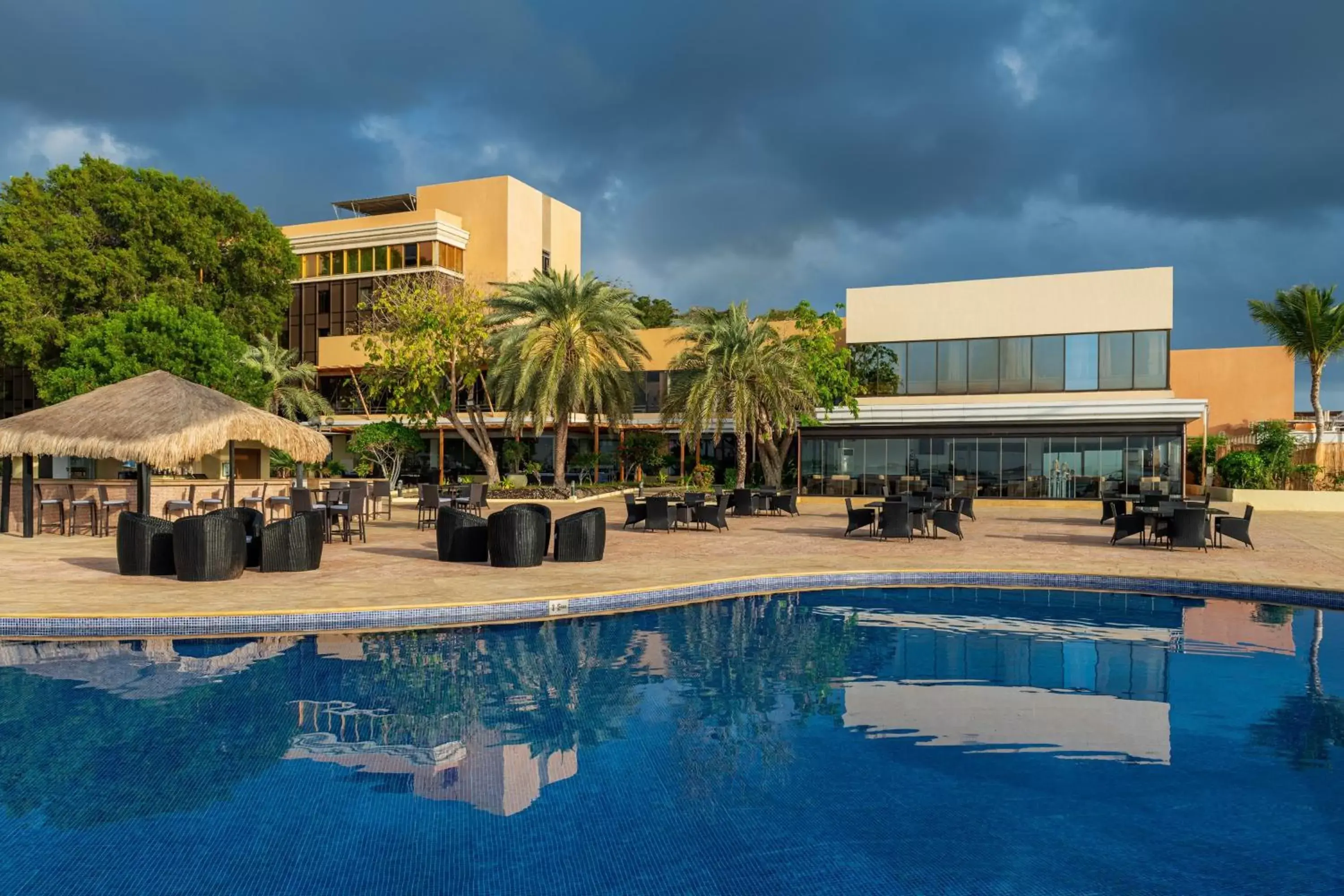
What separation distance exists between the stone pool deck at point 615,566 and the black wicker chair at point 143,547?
36cm

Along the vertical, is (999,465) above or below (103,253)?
below

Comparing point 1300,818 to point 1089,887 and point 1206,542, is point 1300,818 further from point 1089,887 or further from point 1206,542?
point 1206,542

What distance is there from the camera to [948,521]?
1653 centimetres

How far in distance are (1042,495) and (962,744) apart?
2322 cm

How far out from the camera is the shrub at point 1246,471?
26.8 m

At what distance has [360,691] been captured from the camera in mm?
7246

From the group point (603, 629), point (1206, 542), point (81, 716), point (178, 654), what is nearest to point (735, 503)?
point (1206, 542)

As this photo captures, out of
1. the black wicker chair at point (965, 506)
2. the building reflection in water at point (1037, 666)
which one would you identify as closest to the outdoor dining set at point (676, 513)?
the black wicker chair at point (965, 506)

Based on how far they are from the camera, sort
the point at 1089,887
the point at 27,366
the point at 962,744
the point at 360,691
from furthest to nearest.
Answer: the point at 27,366, the point at 360,691, the point at 962,744, the point at 1089,887

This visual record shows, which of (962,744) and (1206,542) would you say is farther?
(1206,542)

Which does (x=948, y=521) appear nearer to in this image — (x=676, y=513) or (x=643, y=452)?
(x=676, y=513)

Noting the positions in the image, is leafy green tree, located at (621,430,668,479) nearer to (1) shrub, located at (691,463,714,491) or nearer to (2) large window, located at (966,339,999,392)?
(1) shrub, located at (691,463,714,491)

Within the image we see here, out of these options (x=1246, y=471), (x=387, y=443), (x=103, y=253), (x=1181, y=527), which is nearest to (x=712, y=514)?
(x=1181, y=527)

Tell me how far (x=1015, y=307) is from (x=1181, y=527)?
51.1ft
